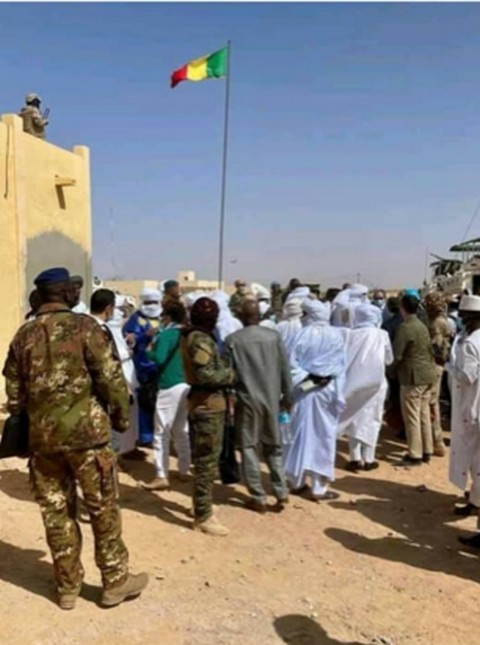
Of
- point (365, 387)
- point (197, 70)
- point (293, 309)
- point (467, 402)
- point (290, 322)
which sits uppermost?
point (197, 70)

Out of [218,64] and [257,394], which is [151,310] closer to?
[257,394]

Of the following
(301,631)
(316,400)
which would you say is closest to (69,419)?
(301,631)

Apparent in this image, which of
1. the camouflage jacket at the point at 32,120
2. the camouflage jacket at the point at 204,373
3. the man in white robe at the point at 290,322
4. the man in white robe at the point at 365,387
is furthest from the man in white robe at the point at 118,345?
the camouflage jacket at the point at 32,120

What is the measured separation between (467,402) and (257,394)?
1.53m

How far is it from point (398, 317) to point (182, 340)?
3.70m

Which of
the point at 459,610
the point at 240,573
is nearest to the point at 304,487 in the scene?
the point at 240,573

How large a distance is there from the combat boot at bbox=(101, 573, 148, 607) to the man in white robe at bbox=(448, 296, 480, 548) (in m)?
2.26

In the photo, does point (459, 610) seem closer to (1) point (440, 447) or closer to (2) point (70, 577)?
(2) point (70, 577)

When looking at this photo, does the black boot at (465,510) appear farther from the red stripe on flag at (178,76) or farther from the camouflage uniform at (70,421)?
the red stripe on flag at (178,76)

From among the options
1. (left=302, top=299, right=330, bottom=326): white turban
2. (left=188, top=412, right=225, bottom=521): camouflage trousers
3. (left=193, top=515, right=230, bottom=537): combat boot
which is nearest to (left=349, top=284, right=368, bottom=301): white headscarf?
(left=302, top=299, right=330, bottom=326): white turban

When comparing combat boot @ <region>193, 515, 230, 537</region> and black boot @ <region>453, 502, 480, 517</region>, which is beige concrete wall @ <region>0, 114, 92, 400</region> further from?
black boot @ <region>453, 502, 480, 517</region>

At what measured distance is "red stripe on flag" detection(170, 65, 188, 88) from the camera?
511 inches

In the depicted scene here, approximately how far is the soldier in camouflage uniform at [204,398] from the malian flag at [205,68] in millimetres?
9662

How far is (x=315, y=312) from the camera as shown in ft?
17.3
